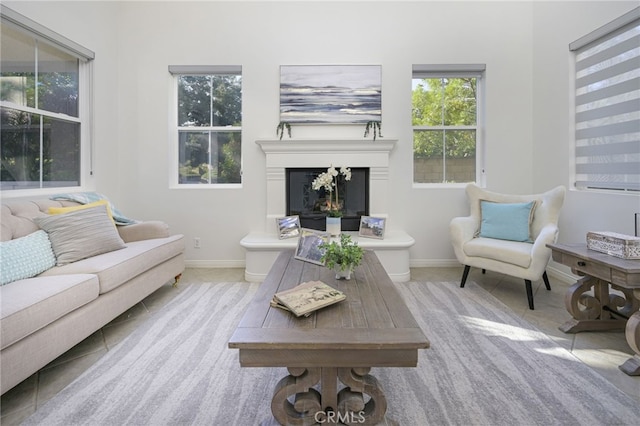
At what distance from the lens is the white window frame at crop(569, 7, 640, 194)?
2.60m

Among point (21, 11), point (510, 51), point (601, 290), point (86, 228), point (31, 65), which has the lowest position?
point (601, 290)

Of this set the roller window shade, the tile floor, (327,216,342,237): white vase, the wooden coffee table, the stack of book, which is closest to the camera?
the wooden coffee table

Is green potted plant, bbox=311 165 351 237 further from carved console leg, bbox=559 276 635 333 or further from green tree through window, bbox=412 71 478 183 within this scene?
carved console leg, bbox=559 276 635 333

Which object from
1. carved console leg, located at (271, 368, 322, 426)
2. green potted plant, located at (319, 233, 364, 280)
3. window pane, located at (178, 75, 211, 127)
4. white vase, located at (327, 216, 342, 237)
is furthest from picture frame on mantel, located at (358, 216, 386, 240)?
carved console leg, located at (271, 368, 322, 426)

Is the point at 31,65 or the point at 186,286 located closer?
the point at 31,65

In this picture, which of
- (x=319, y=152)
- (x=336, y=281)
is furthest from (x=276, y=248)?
(x=336, y=281)

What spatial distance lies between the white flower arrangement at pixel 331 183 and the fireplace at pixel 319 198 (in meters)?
0.10

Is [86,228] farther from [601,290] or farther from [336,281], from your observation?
[601,290]

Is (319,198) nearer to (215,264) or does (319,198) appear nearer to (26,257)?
(215,264)

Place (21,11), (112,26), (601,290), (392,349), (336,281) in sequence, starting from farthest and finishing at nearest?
(112,26)
(21,11)
(601,290)
(336,281)
(392,349)

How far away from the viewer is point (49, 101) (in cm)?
293

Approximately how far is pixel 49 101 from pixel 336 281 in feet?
9.79

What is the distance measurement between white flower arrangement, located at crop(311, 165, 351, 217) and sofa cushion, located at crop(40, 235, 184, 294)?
54.4 inches

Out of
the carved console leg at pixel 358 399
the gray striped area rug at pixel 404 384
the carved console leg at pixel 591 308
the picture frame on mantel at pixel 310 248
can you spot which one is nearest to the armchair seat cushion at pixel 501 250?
the carved console leg at pixel 591 308
